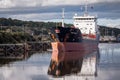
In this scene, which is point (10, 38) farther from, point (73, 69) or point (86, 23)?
point (73, 69)

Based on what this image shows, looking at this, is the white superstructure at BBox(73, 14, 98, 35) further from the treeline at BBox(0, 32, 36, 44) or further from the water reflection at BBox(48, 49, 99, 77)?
the water reflection at BBox(48, 49, 99, 77)

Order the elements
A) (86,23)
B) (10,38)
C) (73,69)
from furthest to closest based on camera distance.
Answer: (10,38) → (86,23) → (73,69)

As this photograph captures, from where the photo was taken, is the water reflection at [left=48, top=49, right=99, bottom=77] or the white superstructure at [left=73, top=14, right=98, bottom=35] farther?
the white superstructure at [left=73, top=14, right=98, bottom=35]

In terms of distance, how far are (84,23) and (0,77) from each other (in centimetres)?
6405

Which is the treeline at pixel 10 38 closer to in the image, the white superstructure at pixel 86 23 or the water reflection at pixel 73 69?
the white superstructure at pixel 86 23

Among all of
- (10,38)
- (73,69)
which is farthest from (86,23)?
(73,69)

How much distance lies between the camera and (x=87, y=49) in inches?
3529

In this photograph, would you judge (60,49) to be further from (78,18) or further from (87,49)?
(78,18)

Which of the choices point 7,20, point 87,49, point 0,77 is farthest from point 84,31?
point 7,20

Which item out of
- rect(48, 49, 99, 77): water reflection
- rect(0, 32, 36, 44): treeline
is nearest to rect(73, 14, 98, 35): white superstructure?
rect(0, 32, 36, 44): treeline

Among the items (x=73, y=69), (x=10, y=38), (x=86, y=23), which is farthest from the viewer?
(x=10, y=38)

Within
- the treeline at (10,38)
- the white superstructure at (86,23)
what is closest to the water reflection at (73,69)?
the white superstructure at (86,23)

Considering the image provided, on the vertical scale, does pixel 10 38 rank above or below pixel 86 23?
below

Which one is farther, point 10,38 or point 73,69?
point 10,38
